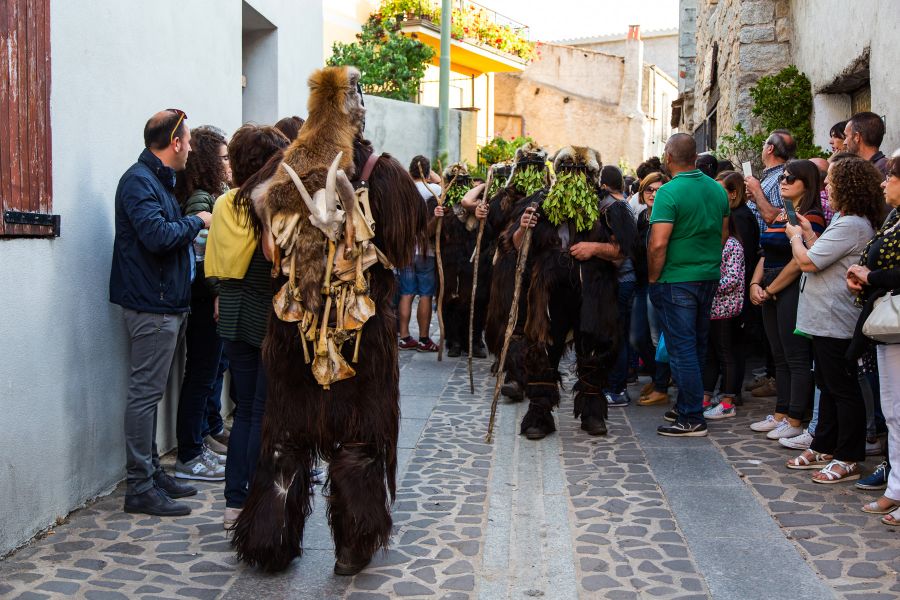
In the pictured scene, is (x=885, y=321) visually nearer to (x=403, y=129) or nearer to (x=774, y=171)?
(x=774, y=171)

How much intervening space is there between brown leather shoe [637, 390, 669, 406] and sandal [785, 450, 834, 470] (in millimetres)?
2147

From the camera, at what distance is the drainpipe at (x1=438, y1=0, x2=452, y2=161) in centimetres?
1588

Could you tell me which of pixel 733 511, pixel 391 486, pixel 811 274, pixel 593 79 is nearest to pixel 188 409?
pixel 391 486

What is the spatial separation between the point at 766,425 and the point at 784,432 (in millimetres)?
269

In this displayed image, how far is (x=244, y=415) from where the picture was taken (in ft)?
15.2

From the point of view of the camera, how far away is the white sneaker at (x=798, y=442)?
6473 millimetres

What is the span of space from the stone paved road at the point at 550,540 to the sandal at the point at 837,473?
70 millimetres

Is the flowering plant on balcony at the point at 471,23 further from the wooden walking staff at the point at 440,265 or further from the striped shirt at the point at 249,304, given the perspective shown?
the striped shirt at the point at 249,304

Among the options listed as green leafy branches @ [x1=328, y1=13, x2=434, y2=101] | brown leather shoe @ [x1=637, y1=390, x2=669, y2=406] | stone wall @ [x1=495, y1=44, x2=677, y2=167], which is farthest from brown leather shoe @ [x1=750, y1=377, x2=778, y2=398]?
stone wall @ [x1=495, y1=44, x2=677, y2=167]

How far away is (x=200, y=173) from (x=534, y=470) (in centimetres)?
289

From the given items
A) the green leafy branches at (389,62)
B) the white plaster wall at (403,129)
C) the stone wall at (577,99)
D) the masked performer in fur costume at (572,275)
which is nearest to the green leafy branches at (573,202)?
the masked performer in fur costume at (572,275)

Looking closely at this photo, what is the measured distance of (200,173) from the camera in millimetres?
5789

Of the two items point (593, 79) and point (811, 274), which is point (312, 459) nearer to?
point (811, 274)

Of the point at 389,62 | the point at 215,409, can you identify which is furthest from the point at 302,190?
the point at 389,62
